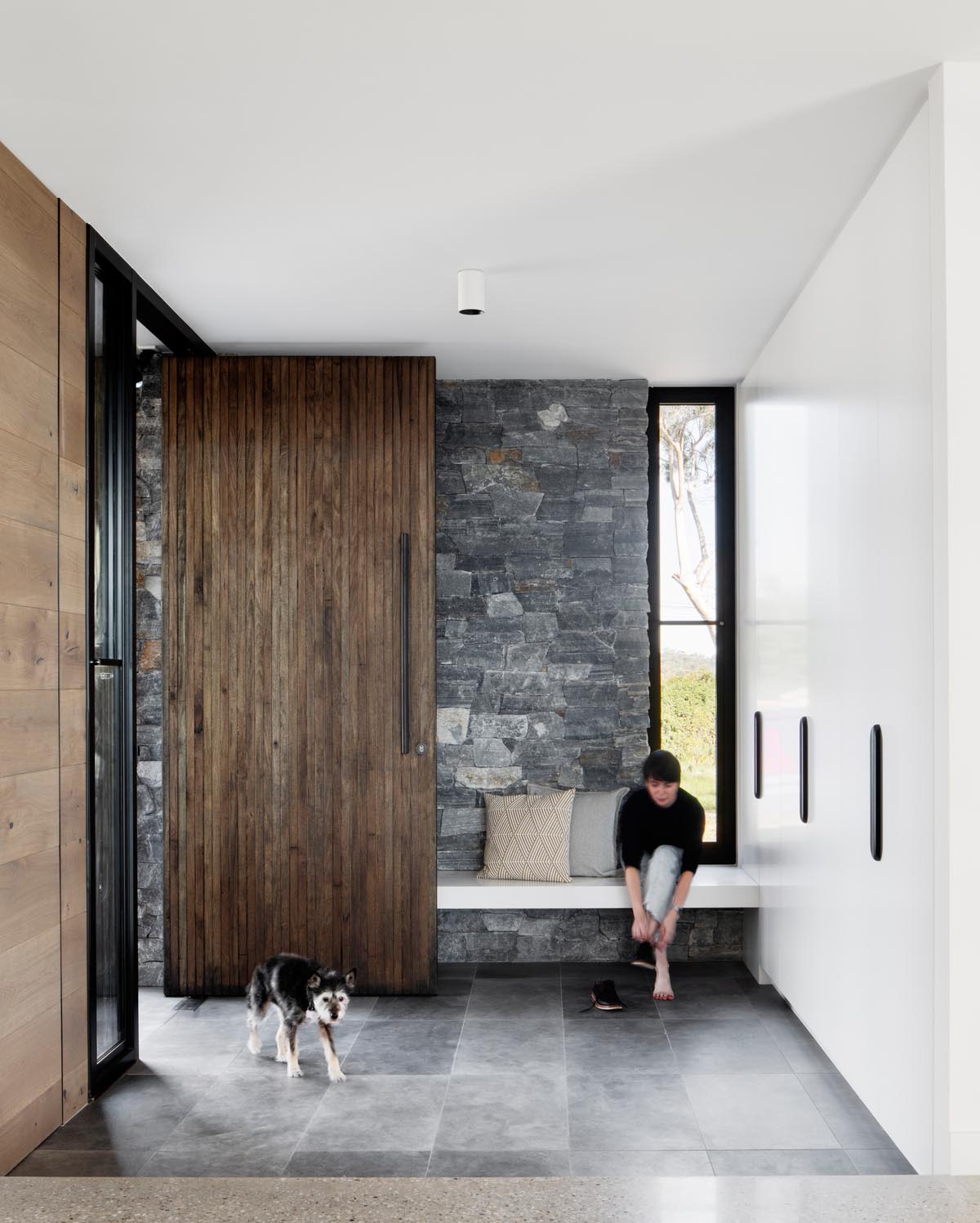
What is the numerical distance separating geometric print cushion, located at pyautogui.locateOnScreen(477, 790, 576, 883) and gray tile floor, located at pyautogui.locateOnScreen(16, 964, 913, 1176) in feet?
1.75

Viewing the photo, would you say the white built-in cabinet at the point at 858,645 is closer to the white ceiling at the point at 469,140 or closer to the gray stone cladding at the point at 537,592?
the white ceiling at the point at 469,140

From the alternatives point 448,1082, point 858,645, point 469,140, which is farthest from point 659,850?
point 469,140

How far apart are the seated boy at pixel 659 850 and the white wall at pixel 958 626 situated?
2.23m

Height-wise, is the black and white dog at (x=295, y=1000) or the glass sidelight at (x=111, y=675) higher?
the glass sidelight at (x=111, y=675)

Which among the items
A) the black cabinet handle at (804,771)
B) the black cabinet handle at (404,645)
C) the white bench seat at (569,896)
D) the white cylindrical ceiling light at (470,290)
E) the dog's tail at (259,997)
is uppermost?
the white cylindrical ceiling light at (470,290)

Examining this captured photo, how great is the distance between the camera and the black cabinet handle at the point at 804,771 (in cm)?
384

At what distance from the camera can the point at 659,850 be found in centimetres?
478

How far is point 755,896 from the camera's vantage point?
4.77 meters

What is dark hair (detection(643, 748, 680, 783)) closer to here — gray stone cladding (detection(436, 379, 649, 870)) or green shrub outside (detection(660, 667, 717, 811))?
gray stone cladding (detection(436, 379, 649, 870))

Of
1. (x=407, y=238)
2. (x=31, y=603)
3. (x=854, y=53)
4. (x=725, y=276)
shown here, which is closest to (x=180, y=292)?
(x=407, y=238)

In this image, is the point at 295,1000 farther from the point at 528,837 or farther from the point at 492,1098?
the point at 528,837

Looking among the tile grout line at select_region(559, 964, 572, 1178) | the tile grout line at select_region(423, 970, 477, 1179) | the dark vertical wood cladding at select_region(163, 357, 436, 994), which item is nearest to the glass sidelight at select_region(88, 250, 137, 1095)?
the dark vertical wood cladding at select_region(163, 357, 436, 994)

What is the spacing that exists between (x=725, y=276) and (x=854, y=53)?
146cm

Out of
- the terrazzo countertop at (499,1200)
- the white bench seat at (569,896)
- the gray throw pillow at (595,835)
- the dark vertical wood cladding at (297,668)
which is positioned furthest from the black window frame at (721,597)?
the terrazzo countertop at (499,1200)
